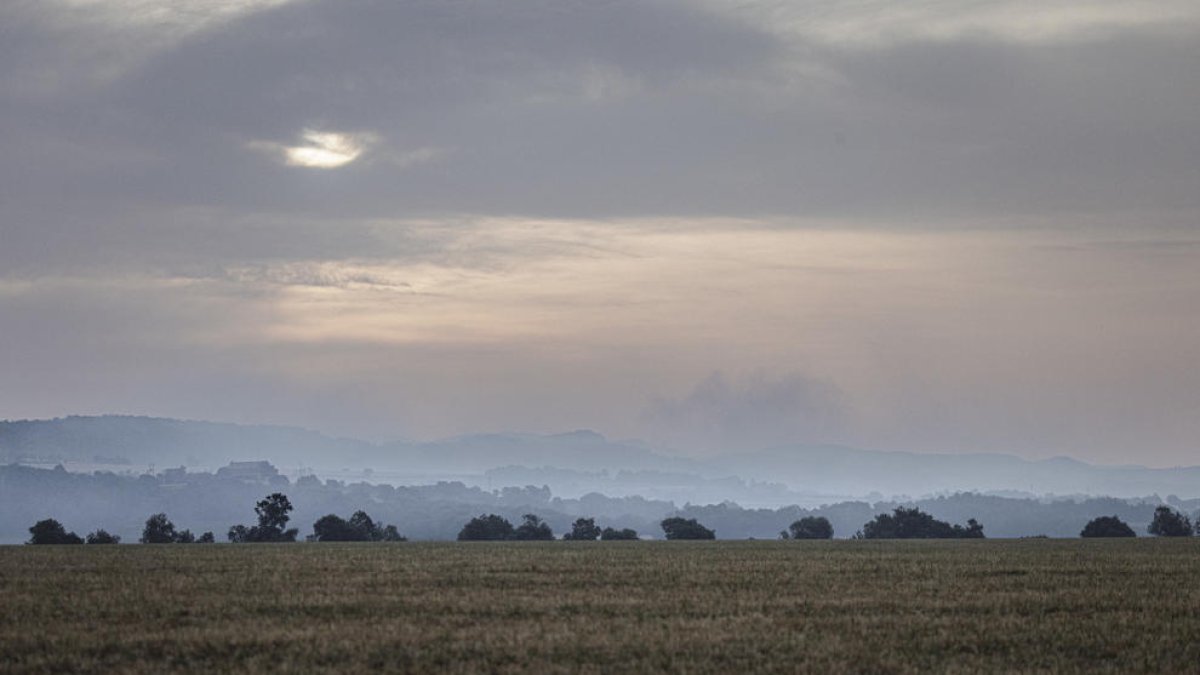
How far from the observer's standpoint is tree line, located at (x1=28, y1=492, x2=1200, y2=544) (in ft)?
315

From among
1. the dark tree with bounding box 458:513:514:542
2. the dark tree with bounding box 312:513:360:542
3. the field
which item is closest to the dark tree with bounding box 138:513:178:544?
the dark tree with bounding box 312:513:360:542

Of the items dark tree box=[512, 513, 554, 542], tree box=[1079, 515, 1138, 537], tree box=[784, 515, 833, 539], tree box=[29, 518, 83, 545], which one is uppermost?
tree box=[1079, 515, 1138, 537]

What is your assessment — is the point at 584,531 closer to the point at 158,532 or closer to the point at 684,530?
the point at 684,530

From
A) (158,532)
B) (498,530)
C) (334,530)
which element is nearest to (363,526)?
(334,530)

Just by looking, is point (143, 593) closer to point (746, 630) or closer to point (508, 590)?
point (508, 590)

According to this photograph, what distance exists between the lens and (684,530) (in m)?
117

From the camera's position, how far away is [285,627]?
78.5 feet

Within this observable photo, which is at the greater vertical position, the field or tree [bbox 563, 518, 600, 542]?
tree [bbox 563, 518, 600, 542]

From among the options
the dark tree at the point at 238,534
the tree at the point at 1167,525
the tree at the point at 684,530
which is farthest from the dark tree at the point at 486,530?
the tree at the point at 1167,525

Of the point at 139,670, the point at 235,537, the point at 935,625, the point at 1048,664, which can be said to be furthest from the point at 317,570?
the point at 235,537

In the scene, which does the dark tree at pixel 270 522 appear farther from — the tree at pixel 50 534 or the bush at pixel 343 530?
the tree at pixel 50 534

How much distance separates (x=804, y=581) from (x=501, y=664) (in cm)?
1792

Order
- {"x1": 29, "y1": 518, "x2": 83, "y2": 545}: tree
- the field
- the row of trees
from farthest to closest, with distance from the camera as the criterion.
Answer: the row of trees < {"x1": 29, "y1": 518, "x2": 83, "y2": 545}: tree < the field

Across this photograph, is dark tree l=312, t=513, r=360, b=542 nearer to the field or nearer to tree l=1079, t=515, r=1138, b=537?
the field
